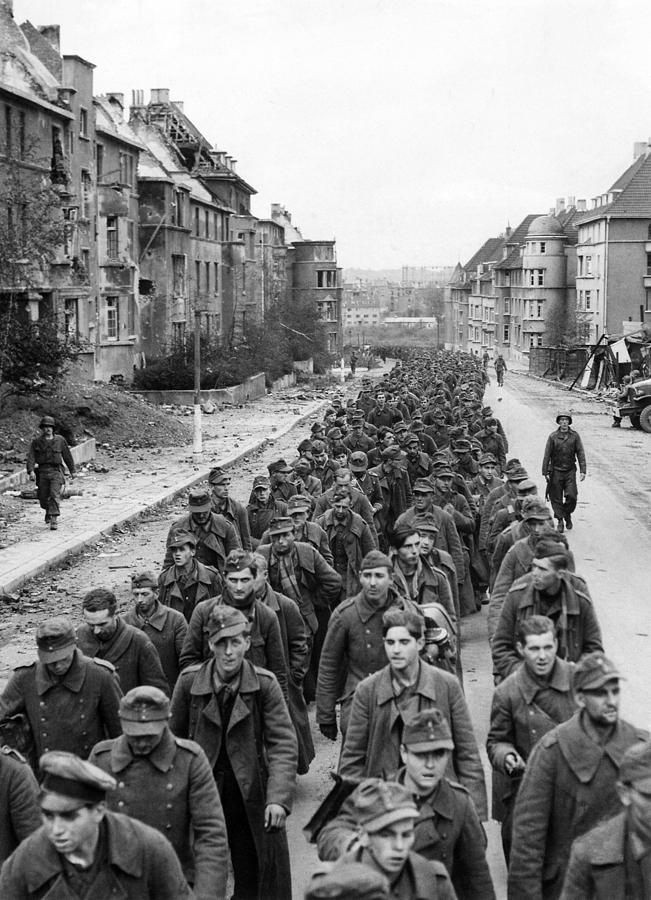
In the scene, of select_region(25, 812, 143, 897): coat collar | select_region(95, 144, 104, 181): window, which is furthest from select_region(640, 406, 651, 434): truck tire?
select_region(25, 812, 143, 897): coat collar

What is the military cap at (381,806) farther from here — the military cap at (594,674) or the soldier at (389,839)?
the military cap at (594,674)

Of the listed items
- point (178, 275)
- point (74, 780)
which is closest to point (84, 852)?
point (74, 780)

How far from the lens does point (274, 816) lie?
600 cm

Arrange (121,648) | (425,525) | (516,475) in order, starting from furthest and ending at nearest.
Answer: (516,475)
(425,525)
(121,648)

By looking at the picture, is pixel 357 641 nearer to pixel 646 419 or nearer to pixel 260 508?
pixel 260 508

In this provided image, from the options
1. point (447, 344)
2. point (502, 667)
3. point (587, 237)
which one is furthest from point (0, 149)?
point (447, 344)

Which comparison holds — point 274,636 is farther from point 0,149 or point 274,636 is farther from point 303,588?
point 0,149

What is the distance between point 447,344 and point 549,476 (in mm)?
126895

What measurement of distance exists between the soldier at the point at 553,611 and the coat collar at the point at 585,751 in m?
2.58

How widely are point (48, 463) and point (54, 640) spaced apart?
533 inches

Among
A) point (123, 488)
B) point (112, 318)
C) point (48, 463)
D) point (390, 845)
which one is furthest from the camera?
point (112, 318)

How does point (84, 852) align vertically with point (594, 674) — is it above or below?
below

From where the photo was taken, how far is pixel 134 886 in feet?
14.5

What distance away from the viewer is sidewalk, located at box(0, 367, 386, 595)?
17984 mm
